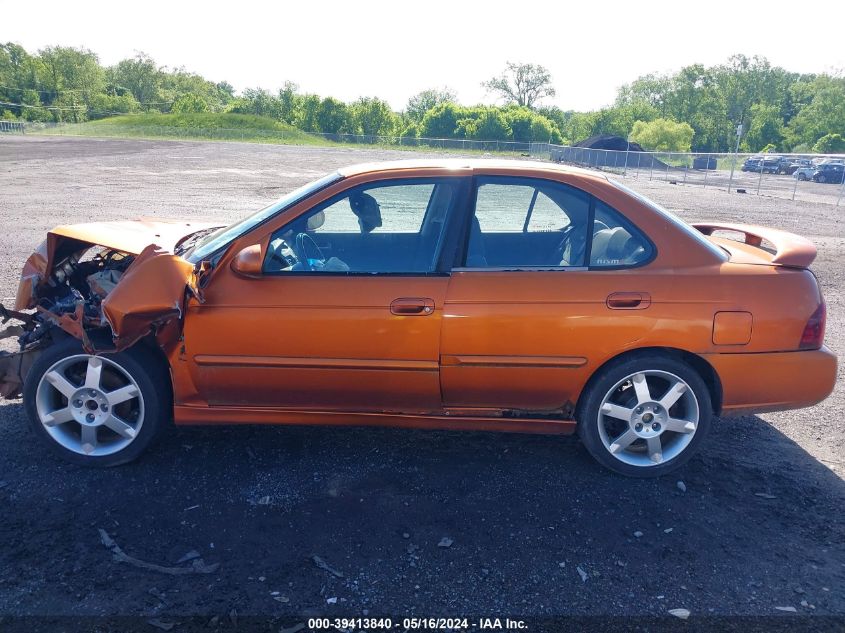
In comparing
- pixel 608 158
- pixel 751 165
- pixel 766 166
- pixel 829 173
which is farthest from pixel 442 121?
pixel 829 173

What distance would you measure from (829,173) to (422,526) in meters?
45.6

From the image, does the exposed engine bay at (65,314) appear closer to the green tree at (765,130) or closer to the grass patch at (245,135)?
the grass patch at (245,135)

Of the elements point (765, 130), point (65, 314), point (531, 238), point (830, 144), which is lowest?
point (65, 314)

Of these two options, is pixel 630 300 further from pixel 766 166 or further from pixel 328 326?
pixel 766 166

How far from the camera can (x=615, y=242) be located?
12.0 feet

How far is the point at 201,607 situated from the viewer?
2674 millimetres

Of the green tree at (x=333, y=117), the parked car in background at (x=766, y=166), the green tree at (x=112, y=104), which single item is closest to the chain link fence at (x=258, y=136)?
the green tree at (x=333, y=117)

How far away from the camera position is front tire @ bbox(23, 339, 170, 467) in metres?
3.65

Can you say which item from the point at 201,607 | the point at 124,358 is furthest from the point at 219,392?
the point at 201,607

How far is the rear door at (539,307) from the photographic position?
3504 mm

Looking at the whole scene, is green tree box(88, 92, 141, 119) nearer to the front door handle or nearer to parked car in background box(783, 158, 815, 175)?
parked car in background box(783, 158, 815, 175)

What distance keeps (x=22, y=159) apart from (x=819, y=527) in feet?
109

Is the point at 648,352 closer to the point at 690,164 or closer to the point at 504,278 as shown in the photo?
the point at 504,278

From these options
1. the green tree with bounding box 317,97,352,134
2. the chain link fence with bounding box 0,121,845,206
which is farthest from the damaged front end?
the green tree with bounding box 317,97,352,134
